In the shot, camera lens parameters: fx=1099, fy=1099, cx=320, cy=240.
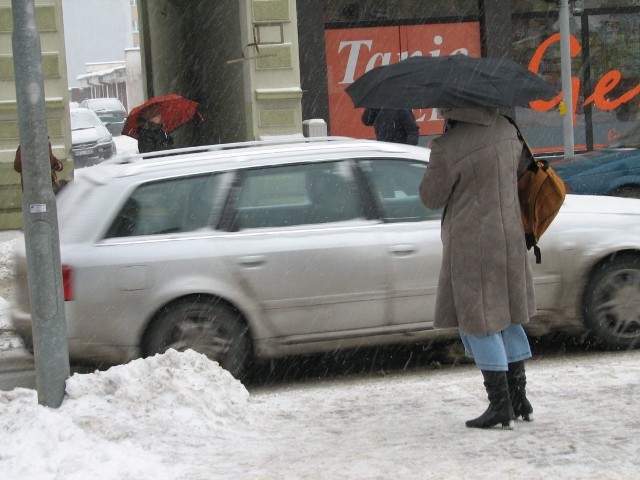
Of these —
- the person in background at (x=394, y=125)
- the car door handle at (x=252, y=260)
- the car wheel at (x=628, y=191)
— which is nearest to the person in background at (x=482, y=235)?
the car door handle at (x=252, y=260)

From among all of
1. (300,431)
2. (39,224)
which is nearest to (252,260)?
(300,431)

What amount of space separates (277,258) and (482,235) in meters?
1.86

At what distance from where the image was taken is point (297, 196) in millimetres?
6996

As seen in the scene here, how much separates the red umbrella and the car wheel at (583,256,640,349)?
6162 millimetres

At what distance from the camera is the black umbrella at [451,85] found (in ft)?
16.8

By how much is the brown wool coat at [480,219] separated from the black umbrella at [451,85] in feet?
0.36

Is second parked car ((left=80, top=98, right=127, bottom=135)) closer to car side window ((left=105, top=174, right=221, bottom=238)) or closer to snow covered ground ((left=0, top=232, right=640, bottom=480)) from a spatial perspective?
car side window ((left=105, top=174, right=221, bottom=238))

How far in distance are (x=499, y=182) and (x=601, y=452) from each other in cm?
132

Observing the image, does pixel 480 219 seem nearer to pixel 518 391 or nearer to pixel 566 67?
pixel 518 391

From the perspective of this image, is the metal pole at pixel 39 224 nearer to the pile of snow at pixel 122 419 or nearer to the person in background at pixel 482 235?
the pile of snow at pixel 122 419

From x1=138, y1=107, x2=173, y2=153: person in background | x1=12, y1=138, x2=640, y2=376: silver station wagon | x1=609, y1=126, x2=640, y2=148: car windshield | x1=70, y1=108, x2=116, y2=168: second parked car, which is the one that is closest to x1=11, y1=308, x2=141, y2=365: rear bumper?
x1=12, y1=138, x2=640, y2=376: silver station wagon

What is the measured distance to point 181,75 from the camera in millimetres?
20469

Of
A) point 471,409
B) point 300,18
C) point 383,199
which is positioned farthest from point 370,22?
point 471,409

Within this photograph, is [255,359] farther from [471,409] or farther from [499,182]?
[499,182]
